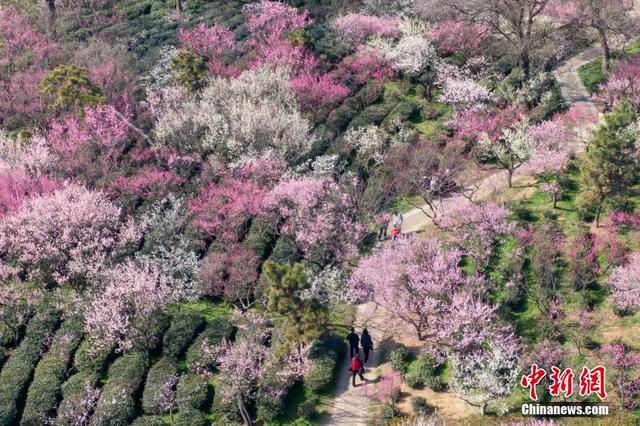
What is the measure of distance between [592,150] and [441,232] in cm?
870

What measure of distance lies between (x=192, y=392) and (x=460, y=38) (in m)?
36.1

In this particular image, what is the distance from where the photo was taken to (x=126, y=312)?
32.7 meters

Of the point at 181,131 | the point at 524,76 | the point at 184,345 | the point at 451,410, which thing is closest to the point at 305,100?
the point at 181,131

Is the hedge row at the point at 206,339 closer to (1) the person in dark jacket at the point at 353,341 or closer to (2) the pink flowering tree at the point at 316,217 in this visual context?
(1) the person in dark jacket at the point at 353,341

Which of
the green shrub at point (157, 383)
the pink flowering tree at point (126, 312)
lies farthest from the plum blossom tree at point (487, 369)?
the pink flowering tree at point (126, 312)

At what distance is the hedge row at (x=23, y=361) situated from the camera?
98.6ft

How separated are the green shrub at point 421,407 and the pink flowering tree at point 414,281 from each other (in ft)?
11.5

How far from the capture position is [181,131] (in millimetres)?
45812

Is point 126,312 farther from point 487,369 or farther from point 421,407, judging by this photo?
point 487,369

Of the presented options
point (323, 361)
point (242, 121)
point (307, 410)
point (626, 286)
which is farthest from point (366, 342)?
point (242, 121)

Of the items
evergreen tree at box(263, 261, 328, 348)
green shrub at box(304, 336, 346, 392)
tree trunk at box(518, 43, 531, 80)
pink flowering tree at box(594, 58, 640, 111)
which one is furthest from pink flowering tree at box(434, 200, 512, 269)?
tree trunk at box(518, 43, 531, 80)

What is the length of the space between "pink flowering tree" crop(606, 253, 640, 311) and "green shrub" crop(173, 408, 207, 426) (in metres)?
18.9

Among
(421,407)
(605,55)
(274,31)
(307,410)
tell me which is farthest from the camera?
(274,31)

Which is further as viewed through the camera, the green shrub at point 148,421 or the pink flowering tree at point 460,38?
the pink flowering tree at point 460,38
